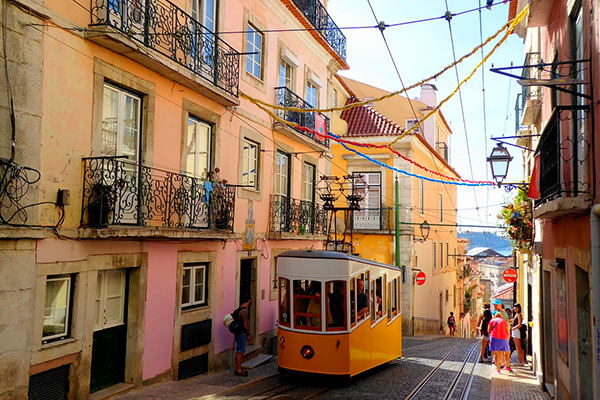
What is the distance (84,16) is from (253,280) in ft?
24.7

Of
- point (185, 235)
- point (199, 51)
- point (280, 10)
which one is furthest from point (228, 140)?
point (280, 10)

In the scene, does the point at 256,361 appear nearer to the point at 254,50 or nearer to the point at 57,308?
the point at 57,308

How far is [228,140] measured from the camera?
12.1m

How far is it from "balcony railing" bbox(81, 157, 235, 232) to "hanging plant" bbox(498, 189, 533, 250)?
7.57 m

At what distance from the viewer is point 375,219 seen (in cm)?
2383

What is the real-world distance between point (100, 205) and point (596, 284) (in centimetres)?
632

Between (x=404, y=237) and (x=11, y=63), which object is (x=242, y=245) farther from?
(x=404, y=237)

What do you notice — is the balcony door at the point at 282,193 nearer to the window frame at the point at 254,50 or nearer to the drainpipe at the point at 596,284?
the window frame at the point at 254,50

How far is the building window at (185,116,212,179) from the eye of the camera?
424 inches

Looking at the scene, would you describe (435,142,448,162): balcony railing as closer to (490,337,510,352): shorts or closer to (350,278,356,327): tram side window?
(490,337,510,352): shorts

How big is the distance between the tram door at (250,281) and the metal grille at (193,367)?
2420 millimetres

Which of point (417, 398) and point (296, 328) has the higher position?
point (296, 328)

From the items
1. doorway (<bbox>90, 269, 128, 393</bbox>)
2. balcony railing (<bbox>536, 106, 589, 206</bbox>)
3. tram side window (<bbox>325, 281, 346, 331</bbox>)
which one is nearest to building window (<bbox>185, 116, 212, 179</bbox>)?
doorway (<bbox>90, 269, 128, 393</bbox>)

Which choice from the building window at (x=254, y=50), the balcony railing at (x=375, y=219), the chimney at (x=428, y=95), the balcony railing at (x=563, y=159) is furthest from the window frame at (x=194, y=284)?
the chimney at (x=428, y=95)
